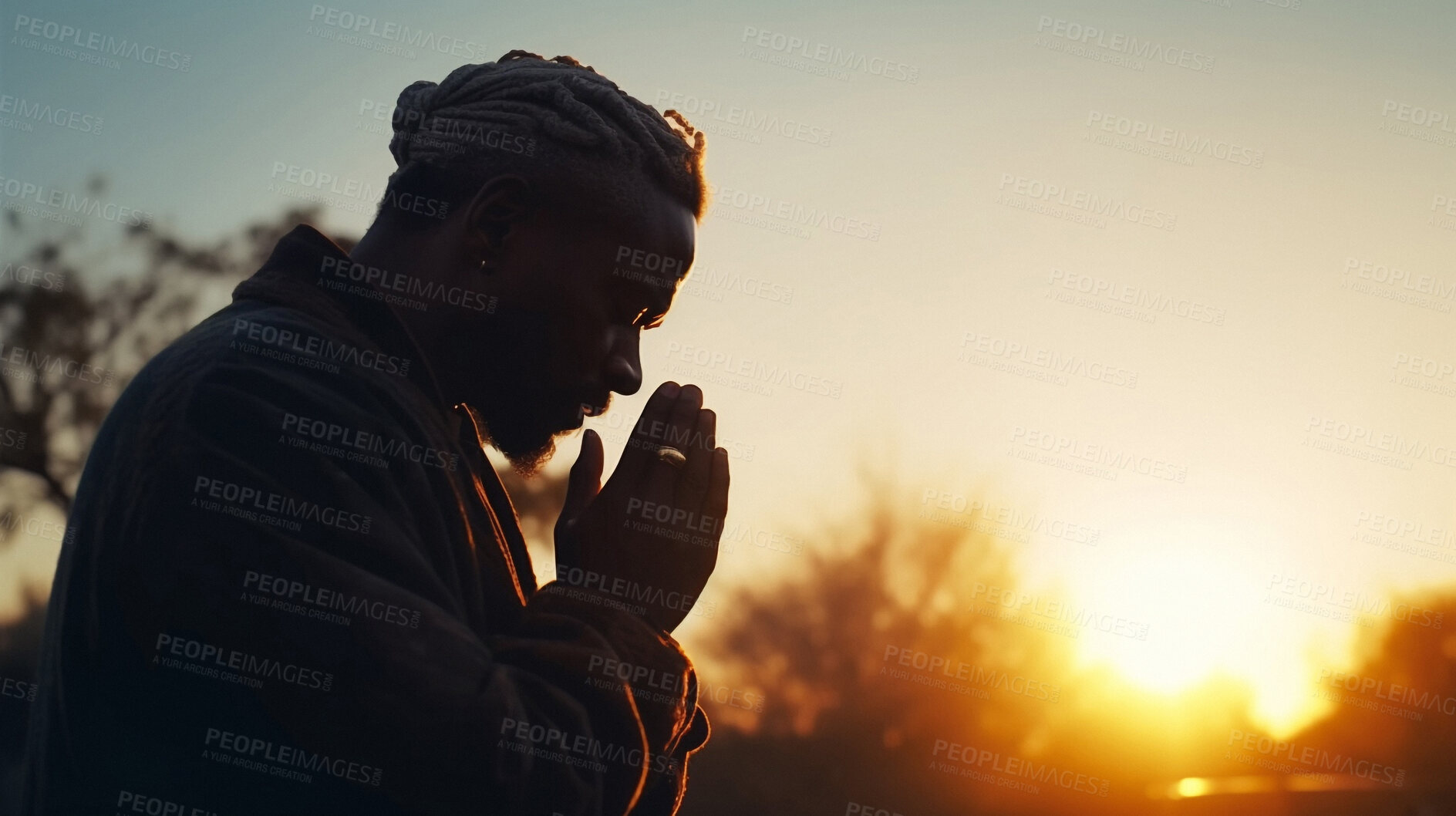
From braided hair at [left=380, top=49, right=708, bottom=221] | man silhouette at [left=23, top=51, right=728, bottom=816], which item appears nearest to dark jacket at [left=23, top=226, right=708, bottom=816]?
man silhouette at [left=23, top=51, right=728, bottom=816]

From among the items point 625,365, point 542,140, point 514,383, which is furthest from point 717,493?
point 542,140

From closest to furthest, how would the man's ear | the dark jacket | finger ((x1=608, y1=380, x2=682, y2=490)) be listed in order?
1. the dark jacket
2. finger ((x1=608, y1=380, x2=682, y2=490))
3. the man's ear

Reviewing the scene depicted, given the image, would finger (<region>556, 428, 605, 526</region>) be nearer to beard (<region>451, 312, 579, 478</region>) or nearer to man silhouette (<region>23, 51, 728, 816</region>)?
man silhouette (<region>23, 51, 728, 816</region>)

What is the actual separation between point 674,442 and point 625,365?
0.31m

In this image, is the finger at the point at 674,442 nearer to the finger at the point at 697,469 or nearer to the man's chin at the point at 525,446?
the finger at the point at 697,469

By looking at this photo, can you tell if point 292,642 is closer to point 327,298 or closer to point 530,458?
point 327,298

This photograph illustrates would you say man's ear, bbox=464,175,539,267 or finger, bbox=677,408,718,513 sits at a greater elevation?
man's ear, bbox=464,175,539,267

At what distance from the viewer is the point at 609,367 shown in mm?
2949

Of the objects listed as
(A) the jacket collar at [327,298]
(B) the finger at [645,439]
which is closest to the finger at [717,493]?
(B) the finger at [645,439]

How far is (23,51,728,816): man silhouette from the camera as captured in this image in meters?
2.10

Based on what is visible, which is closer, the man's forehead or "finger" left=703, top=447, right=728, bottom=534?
"finger" left=703, top=447, right=728, bottom=534

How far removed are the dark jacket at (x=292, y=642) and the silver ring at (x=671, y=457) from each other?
37cm

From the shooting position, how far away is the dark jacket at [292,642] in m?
2.09

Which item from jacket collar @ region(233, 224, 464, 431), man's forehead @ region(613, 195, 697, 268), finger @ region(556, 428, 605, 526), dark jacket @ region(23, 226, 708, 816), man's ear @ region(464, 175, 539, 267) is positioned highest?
man's forehead @ region(613, 195, 697, 268)
